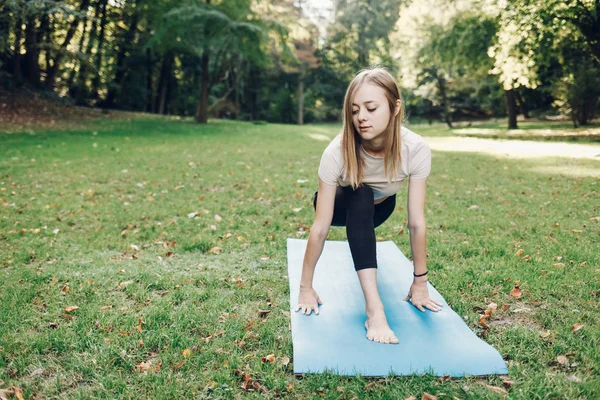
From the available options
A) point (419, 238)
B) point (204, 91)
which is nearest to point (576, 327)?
point (419, 238)

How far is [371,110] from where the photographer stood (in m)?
2.71

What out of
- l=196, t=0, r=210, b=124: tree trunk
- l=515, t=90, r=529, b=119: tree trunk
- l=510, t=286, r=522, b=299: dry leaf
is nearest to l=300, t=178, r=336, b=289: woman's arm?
l=510, t=286, r=522, b=299: dry leaf

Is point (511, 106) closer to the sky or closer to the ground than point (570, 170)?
closer to the sky

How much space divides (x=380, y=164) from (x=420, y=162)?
10.1 inches

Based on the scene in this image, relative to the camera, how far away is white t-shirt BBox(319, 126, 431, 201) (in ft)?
9.12

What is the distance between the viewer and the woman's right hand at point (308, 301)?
2912mm

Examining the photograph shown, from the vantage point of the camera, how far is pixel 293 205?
6.02 m

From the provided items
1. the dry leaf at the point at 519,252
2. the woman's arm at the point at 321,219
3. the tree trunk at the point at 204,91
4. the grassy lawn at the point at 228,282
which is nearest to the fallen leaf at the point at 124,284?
Result: the grassy lawn at the point at 228,282

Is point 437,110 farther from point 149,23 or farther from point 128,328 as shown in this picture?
point 128,328

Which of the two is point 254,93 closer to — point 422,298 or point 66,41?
point 66,41

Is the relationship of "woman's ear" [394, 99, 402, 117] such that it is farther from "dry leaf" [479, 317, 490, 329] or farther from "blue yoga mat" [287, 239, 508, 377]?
"dry leaf" [479, 317, 490, 329]

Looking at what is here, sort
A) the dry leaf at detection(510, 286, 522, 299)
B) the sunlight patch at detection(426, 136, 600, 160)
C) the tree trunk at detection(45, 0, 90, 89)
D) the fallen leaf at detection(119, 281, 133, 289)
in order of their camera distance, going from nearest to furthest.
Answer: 1. the dry leaf at detection(510, 286, 522, 299)
2. the fallen leaf at detection(119, 281, 133, 289)
3. the sunlight patch at detection(426, 136, 600, 160)
4. the tree trunk at detection(45, 0, 90, 89)

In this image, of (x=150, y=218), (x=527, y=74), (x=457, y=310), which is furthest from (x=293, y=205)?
(x=527, y=74)

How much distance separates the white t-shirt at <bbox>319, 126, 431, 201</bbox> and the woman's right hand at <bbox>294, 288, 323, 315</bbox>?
0.77 metres
